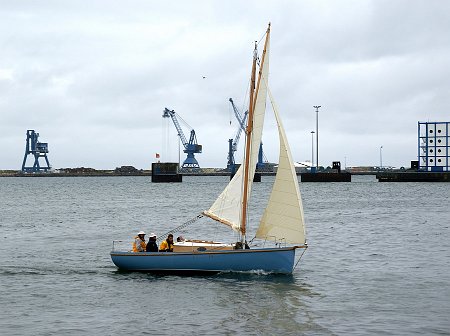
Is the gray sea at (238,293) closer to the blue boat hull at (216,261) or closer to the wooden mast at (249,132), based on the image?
the blue boat hull at (216,261)

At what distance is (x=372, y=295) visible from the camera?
30078 mm

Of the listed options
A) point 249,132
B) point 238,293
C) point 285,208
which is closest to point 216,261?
point 238,293

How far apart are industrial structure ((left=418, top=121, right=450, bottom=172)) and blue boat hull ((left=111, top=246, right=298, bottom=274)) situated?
14264cm

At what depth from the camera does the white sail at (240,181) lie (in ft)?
107

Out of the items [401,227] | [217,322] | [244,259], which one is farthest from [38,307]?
[401,227]

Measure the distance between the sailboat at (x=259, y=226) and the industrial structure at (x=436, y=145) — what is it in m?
142

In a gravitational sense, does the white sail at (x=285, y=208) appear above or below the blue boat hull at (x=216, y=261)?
above

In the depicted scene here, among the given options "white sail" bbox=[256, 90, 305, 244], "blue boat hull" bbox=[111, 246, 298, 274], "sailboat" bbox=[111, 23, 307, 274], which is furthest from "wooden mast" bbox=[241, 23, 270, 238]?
"blue boat hull" bbox=[111, 246, 298, 274]

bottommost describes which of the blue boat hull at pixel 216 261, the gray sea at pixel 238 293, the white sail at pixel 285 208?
the gray sea at pixel 238 293

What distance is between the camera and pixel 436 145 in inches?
6693

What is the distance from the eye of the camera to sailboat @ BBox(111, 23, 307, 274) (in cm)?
3256

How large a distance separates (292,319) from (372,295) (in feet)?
18.6

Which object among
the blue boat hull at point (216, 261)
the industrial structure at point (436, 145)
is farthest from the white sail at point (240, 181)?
the industrial structure at point (436, 145)

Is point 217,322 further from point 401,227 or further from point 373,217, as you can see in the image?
point 373,217
